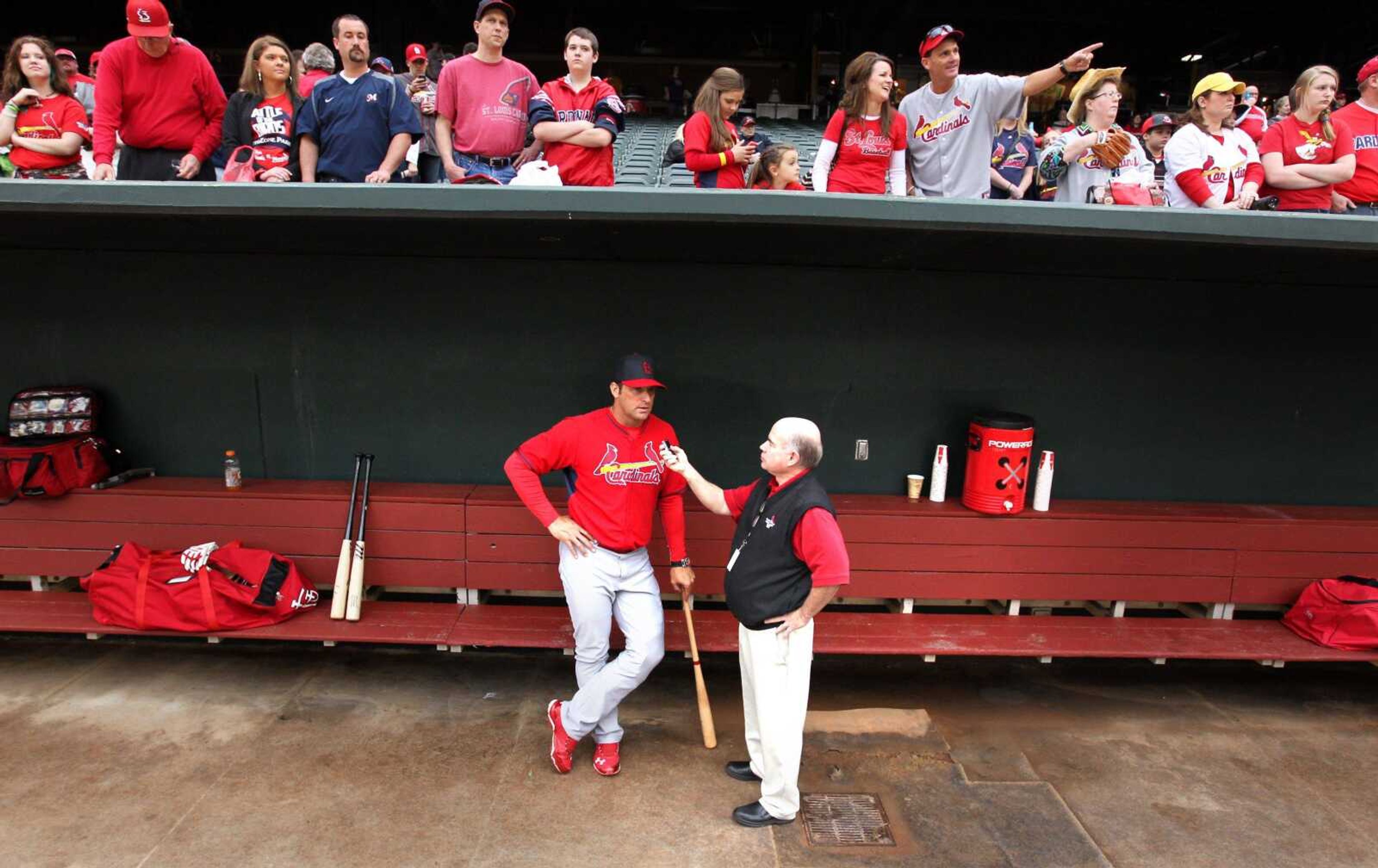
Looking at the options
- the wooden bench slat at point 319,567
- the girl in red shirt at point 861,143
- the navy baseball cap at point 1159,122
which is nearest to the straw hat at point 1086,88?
the girl in red shirt at point 861,143

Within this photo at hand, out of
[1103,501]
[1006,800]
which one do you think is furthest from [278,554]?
[1103,501]

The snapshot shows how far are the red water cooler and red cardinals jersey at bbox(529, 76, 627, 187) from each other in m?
2.55

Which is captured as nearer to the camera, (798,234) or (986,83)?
(798,234)

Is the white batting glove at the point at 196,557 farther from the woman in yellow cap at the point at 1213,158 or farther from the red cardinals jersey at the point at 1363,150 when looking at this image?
the red cardinals jersey at the point at 1363,150

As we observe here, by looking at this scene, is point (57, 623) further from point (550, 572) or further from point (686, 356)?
point (686, 356)

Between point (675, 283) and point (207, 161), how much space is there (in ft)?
8.81

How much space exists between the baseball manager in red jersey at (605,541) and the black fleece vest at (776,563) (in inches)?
21.7

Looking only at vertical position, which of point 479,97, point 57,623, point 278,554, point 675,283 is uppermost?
point 479,97

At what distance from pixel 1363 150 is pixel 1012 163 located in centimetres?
184

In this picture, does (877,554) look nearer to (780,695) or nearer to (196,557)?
(780,695)

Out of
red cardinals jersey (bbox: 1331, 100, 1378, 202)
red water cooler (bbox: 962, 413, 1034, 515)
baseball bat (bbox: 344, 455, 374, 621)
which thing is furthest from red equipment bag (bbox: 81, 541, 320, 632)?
red cardinals jersey (bbox: 1331, 100, 1378, 202)

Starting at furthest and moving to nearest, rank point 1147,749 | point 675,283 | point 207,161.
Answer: point 675,283 → point 207,161 → point 1147,749

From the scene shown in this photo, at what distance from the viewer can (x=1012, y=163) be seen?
206 inches

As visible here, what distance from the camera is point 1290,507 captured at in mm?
4953
